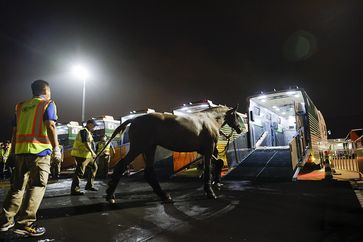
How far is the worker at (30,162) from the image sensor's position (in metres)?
3.11

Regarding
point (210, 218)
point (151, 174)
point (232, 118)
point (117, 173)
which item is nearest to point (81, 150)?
point (117, 173)

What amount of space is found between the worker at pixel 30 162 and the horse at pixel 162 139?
1.96 m

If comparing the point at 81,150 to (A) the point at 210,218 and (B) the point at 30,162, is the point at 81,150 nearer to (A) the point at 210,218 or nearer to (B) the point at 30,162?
(B) the point at 30,162

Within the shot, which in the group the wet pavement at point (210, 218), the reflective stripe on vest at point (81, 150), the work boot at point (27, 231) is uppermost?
the reflective stripe on vest at point (81, 150)

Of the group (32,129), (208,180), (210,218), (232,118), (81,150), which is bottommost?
(210,218)

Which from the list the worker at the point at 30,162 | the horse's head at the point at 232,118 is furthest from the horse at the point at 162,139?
the worker at the point at 30,162

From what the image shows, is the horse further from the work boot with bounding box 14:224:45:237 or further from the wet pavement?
the work boot with bounding box 14:224:45:237

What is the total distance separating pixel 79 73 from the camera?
67.8 feet

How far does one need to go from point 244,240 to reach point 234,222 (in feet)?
2.39

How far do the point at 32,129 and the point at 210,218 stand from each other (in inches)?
109

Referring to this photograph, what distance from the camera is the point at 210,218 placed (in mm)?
3812

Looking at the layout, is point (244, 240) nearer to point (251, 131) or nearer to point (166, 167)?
point (166, 167)

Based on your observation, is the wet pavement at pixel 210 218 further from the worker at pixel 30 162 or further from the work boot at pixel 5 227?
the worker at pixel 30 162

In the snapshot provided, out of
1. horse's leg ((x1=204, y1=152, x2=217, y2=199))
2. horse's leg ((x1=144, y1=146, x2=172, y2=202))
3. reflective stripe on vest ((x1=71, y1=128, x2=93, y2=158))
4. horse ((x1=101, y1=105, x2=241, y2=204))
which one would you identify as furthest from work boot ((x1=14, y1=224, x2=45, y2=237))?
reflective stripe on vest ((x1=71, y1=128, x2=93, y2=158))
